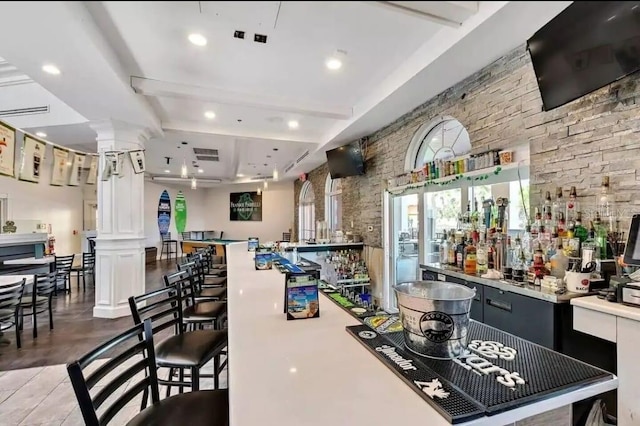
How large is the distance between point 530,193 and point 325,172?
5.82 metres

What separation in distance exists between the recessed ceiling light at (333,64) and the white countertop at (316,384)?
3.11 ft

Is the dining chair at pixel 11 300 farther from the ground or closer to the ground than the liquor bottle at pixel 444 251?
closer to the ground

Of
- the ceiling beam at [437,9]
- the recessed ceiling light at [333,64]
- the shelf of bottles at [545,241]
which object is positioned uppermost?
the recessed ceiling light at [333,64]

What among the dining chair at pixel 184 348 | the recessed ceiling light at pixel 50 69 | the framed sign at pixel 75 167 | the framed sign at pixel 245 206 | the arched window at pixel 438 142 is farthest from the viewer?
the framed sign at pixel 245 206

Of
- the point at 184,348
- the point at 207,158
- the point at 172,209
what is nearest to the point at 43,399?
the point at 184,348

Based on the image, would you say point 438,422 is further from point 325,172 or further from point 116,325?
point 325,172

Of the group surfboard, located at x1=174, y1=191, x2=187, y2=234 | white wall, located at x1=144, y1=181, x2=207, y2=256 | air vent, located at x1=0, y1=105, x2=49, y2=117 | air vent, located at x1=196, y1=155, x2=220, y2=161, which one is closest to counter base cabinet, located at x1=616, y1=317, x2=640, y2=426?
air vent, located at x1=0, y1=105, x2=49, y2=117

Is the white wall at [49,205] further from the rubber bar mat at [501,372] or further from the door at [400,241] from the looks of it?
the rubber bar mat at [501,372]

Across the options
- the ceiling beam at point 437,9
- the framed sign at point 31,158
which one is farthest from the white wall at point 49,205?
the ceiling beam at point 437,9

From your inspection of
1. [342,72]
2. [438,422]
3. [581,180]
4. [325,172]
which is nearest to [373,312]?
[438,422]

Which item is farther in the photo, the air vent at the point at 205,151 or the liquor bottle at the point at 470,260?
the air vent at the point at 205,151

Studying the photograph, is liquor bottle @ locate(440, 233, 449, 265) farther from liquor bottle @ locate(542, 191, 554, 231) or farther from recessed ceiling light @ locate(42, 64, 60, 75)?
recessed ceiling light @ locate(42, 64, 60, 75)

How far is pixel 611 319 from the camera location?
1.64m

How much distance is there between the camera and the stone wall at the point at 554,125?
198 cm
